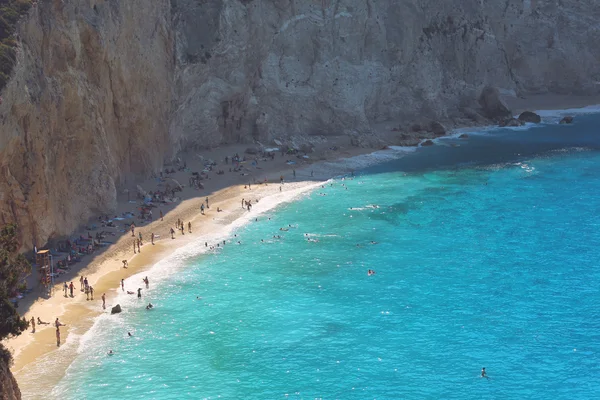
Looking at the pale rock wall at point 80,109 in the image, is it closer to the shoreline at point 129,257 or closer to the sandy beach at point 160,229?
the sandy beach at point 160,229

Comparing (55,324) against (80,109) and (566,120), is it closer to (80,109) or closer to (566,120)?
(80,109)

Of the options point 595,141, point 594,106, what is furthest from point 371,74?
point 594,106

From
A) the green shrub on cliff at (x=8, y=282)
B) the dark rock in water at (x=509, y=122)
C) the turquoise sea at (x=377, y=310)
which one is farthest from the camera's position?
the dark rock in water at (x=509, y=122)

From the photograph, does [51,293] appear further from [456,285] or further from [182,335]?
[456,285]

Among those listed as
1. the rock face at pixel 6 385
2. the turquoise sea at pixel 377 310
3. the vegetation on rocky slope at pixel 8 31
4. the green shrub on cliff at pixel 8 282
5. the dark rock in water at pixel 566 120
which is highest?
the vegetation on rocky slope at pixel 8 31

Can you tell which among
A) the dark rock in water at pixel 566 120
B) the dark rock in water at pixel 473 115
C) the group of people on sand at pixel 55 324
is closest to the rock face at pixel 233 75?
the dark rock in water at pixel 473 115

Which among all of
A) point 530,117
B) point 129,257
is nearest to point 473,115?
point 530,117

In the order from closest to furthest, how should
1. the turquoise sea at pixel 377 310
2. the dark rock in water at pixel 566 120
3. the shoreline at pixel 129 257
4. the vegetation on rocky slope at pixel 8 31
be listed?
the turquoise sea at pixel 377 310 < the shoreline at pixel 129 257 < the vegetation on rocky slope at pixel 8 31 < the dark rock in water at pixel 566 120

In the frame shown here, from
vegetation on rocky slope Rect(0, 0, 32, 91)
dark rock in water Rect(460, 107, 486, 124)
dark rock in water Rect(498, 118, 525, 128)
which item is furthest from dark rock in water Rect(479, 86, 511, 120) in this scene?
Result: vegetation on rocky slope Rect(0, 0, 32, 91)
